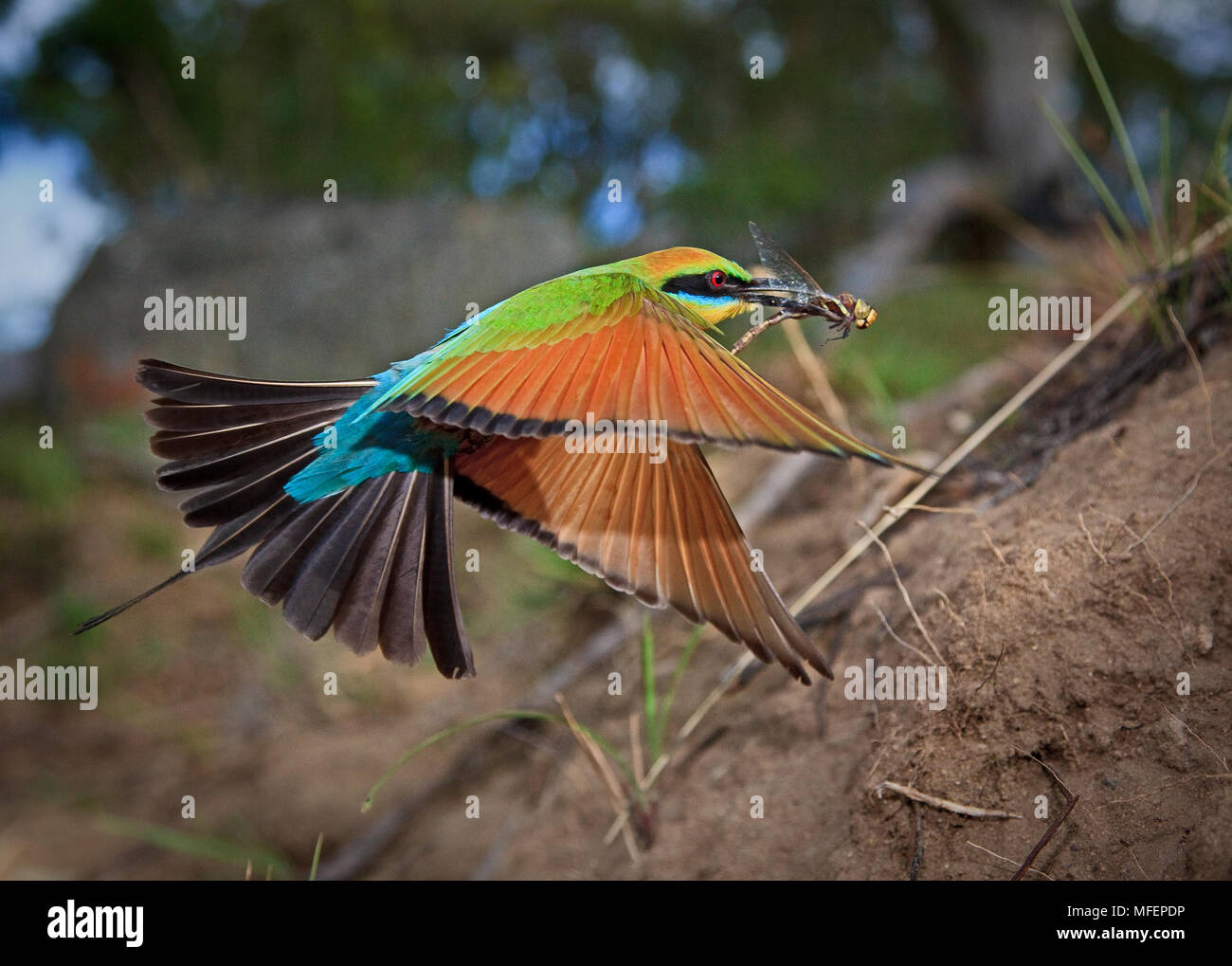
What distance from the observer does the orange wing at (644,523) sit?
1.64m

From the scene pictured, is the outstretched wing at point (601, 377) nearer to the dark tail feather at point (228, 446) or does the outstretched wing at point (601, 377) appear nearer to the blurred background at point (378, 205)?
the dark tail feather at point (228, 446)

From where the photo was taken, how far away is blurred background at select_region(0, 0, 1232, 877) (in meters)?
4.34

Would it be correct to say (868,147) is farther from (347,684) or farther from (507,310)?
(507,310)

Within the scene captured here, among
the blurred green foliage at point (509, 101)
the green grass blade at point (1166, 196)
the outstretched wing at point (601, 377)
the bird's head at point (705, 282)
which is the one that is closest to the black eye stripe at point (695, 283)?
the bird's head at point (705, 282)

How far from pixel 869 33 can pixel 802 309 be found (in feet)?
29.5

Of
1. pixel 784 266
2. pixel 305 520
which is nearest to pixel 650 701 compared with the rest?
pixel 305 520

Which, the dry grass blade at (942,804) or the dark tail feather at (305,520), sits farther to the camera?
the dark tail feather at (305,520)

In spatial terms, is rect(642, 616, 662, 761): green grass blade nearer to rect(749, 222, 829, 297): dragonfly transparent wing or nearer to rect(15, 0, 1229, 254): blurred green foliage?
rect(749, 222, 829, 297): dragonfly transparent wing

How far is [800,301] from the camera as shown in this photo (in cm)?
167

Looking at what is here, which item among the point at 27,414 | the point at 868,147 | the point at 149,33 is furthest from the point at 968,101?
the point at 27,414

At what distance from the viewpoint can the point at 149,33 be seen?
24.6ft

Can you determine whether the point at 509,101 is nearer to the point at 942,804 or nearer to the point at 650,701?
the point at 650,701

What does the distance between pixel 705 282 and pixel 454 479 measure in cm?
65

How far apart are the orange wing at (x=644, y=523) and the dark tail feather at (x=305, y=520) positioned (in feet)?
0.49
